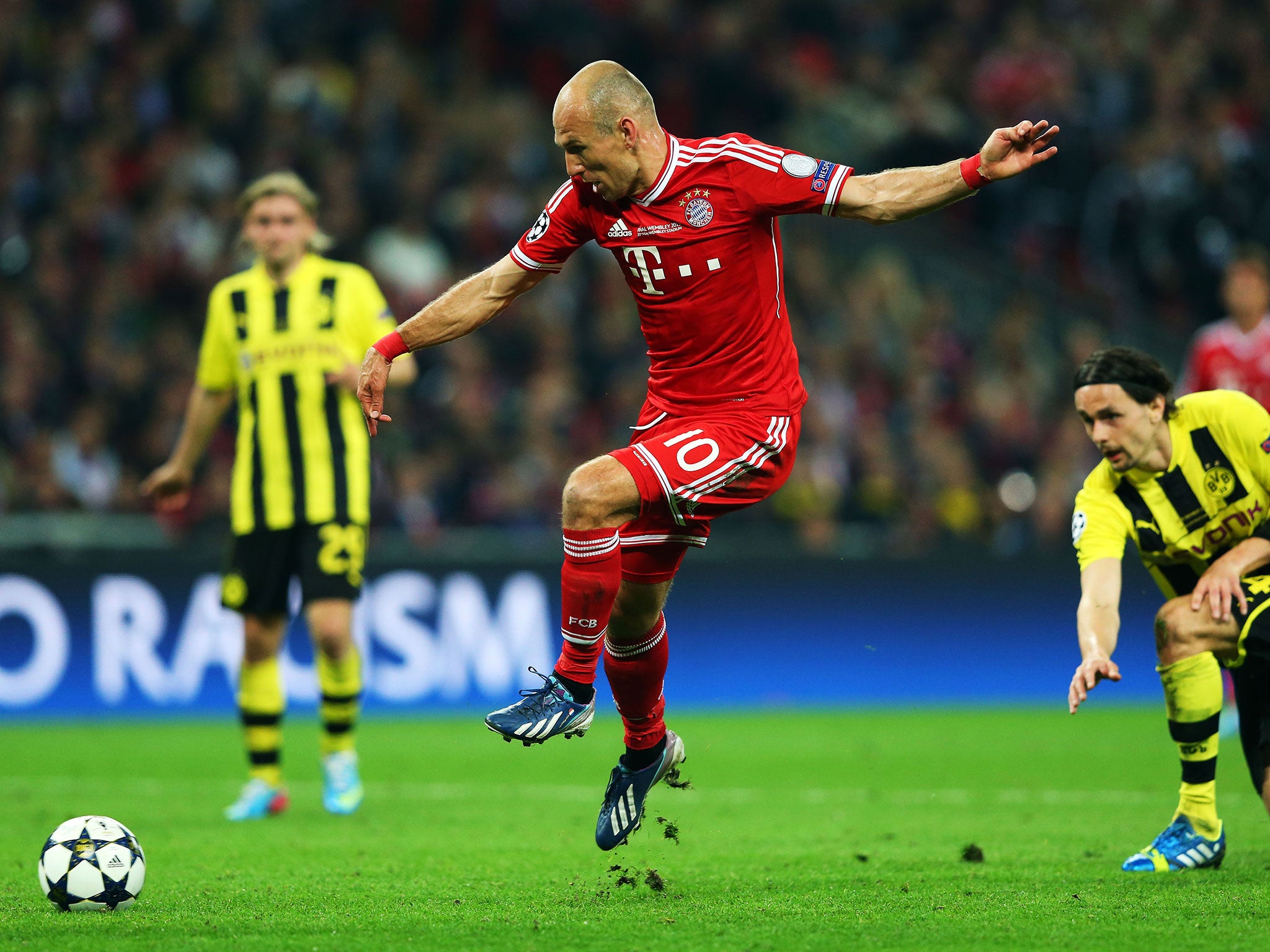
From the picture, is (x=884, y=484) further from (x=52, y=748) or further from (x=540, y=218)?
(x=540, y=218)

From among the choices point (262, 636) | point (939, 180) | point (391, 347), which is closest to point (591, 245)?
point (262, 636)

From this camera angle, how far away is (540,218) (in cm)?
565

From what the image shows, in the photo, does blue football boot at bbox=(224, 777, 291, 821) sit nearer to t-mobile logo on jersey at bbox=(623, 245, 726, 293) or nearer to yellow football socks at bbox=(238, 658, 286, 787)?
yellow football socks at bbox=(238, 658, 286, 787)

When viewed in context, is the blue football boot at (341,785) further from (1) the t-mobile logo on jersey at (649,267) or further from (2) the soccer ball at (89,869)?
(1) the t-mobile logo on jersey at (649,267)

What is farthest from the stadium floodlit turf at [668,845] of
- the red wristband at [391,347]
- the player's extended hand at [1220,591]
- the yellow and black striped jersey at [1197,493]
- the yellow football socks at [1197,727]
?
the red wristband at [391,347]

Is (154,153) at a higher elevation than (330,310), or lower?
higher

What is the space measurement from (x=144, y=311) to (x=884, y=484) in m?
6.32

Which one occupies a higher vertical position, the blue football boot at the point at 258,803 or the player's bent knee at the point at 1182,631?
the player's bent knee at the point at 1182,631

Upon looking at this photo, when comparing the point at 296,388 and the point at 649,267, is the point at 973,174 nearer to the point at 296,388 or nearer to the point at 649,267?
the point at 649,267

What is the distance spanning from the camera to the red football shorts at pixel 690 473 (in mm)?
5164

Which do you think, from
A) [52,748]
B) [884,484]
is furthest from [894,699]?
[52,748]

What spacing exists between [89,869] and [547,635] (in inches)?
294

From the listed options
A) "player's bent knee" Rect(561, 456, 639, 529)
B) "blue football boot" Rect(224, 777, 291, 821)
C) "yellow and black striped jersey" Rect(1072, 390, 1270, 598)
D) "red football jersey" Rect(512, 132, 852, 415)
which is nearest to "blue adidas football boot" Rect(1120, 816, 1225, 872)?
"yellow and black striped jersey" Rect(1072, 390, 1270, 598)

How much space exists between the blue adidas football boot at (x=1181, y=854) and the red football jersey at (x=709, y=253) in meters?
1.92
